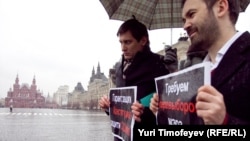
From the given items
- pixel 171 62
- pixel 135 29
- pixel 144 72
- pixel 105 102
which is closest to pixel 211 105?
pixel 144 72

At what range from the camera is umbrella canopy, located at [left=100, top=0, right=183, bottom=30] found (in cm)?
278

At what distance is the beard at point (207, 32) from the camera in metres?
1.16

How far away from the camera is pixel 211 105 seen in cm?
87

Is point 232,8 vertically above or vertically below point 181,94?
above

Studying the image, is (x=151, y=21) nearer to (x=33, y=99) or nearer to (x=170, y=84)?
(x=170, y=84)

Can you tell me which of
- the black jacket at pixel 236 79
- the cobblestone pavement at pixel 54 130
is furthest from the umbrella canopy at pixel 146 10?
the cobblestone pavement at pixel 54 130

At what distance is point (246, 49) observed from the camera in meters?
1.02

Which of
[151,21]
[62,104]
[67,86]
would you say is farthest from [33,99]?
[151,21]

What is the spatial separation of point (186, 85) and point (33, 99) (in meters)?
120

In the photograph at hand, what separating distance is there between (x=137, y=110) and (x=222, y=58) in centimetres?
69

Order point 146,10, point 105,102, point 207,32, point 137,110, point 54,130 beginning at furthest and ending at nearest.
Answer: point 54,130, point 146,10, point 105,102, point 137,110, point 207,32

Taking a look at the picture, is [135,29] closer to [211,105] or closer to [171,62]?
[171,62]

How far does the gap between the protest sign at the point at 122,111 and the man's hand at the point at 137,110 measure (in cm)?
7

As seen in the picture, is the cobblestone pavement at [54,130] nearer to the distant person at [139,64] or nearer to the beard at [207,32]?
the distant person at [139,64]
